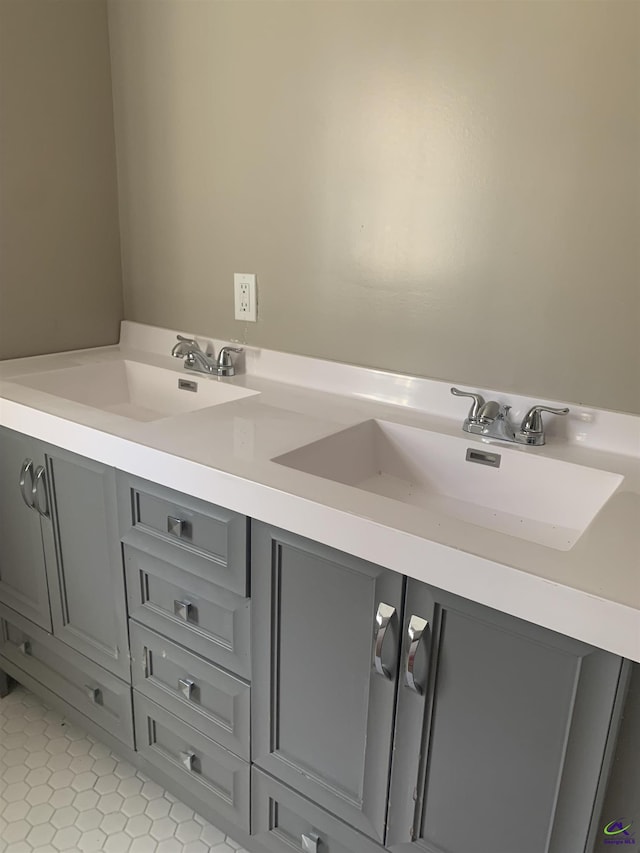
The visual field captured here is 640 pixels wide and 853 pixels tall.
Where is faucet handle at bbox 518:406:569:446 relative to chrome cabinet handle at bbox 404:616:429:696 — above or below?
above

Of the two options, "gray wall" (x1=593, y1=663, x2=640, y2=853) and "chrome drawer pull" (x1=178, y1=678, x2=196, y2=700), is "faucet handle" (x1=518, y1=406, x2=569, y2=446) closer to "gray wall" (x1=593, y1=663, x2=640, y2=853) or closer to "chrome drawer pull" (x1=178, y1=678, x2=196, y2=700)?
"gray wall" (x1=593, y1=663, x2=640, y2=853)

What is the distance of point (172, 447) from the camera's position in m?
1.18

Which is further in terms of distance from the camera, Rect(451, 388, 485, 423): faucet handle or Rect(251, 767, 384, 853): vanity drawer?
Rect(451, 388, 485, 423): faucet handle

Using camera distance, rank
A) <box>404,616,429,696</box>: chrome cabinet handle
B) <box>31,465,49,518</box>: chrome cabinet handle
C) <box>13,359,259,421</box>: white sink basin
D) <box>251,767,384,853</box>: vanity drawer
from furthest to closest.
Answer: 1. <box>13,359,259,421</box>: white sink basin
2. <box>31,465,49,518</box>: chrome cabinet handle
3. <box>251,767,384,853</box>: vanity drawer
4. <box>404,616,429,696</box>: chrome cabinet handle

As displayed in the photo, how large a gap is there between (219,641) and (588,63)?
47.9 inches

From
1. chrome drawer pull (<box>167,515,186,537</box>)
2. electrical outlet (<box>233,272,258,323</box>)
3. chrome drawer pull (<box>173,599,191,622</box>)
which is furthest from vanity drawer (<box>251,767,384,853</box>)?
electrical outlet (<box>233,272,258,323</box>)

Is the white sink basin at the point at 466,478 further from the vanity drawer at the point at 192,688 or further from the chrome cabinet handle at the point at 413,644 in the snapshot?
the vanity drawer at the point at 192,688

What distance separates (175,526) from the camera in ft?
4.00

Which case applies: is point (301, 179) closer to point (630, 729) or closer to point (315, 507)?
point (315, 507)

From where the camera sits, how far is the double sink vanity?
846mm

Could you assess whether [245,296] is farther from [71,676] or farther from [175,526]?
[71,676]

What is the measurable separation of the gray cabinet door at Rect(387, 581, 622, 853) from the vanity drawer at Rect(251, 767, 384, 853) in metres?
0.15

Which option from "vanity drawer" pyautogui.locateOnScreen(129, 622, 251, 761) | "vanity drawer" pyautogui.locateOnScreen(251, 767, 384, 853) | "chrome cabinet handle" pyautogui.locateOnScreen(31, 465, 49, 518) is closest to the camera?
"vanity drawer" pyautogui.locateOnScreen(251, 767, 384, 853)

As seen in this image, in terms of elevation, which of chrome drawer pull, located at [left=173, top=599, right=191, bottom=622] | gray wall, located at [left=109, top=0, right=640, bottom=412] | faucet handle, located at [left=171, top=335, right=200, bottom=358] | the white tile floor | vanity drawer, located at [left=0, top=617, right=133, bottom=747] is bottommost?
the white tile floor
